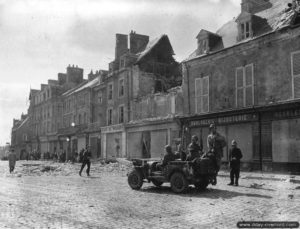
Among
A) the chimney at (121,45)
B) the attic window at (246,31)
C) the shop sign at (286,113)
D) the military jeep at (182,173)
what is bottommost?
the military jeep at (182,173)

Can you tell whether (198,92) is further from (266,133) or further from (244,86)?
(266,133)

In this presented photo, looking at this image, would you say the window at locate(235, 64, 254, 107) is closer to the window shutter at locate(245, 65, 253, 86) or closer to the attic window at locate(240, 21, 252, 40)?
the window shutter at locate(245, 65, 253, 86)

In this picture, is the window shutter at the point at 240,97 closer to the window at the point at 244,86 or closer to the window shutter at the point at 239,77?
the window at the point at 244,86

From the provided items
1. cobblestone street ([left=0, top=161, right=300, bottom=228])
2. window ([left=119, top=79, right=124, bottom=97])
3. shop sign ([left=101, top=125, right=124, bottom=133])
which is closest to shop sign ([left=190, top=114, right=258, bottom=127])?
cobblestone street ([left=0, top=161, right=300, bottom=228])

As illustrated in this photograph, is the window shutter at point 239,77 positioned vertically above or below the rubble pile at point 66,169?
above

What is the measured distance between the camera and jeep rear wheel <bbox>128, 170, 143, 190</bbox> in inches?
494

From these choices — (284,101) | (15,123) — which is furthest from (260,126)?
(15,123)

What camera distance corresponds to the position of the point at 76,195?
11.3m

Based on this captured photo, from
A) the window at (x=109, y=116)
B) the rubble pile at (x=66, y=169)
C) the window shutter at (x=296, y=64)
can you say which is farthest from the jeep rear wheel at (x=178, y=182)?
the window at (x=109, y=116)

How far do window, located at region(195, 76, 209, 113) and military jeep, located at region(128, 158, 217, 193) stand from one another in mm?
12252

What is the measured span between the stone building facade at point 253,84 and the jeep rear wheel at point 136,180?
946 cm

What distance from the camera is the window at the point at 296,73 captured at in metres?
18.5

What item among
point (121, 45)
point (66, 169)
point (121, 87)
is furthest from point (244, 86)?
point (121, 45)

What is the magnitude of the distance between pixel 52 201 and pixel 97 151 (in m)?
31.7
